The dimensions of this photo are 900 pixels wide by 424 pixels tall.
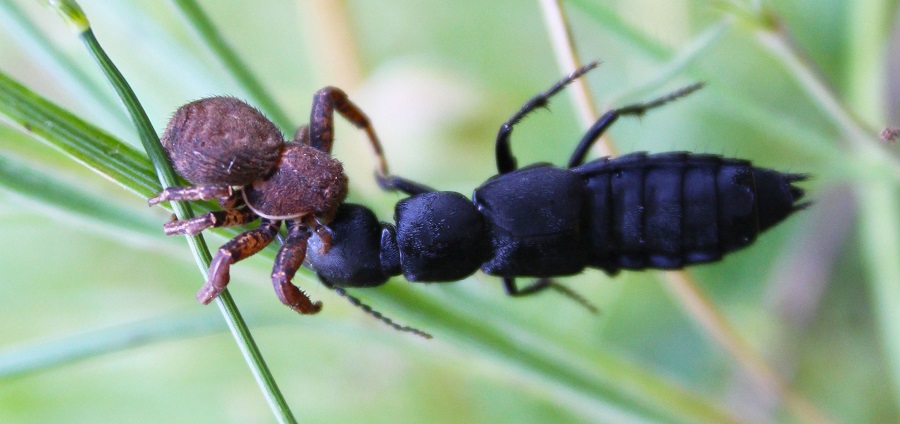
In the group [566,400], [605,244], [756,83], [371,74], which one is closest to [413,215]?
[605,244]

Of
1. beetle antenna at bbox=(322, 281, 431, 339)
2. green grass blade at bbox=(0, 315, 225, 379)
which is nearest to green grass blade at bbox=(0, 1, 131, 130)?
green grass blade at bbox=(0, 315, 225, 379)

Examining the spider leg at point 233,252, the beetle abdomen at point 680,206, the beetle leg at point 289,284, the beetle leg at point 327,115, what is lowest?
the beetle abdomen at point 680,206

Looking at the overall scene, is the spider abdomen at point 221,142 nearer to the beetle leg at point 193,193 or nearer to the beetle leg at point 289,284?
the beetle leg at point 193,193

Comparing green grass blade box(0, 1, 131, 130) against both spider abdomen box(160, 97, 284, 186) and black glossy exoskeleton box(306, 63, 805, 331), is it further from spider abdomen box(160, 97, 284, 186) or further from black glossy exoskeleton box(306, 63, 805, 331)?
black glossy exoskeleton box(306, 63, 805, 331)

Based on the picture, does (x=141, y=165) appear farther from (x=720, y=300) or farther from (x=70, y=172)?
(x=720, y=300)

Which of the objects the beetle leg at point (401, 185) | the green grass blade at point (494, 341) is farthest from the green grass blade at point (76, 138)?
the beetle leg at point (401, 185)

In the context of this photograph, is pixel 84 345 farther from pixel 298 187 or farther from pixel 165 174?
pixel 298 187
